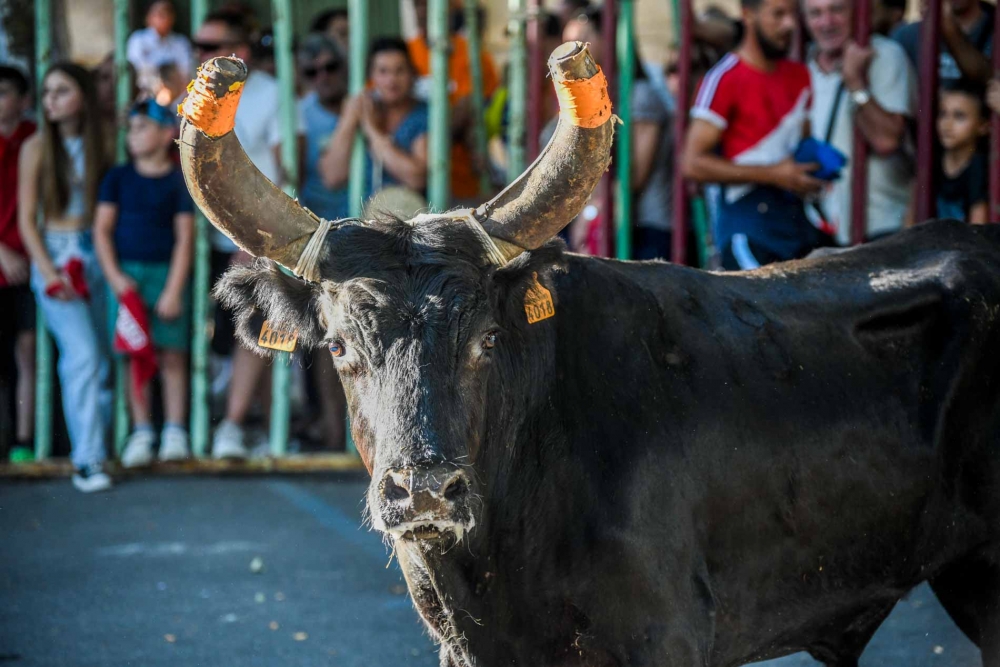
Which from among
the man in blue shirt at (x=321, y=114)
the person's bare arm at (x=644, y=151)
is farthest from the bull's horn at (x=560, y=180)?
the man in blue shirt at (x=321, y=114)

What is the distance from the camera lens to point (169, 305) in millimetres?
8969

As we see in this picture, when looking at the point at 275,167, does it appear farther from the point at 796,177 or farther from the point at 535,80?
the point at 796,177

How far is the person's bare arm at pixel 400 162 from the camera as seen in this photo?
354 inches

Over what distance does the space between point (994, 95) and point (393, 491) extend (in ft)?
16.2

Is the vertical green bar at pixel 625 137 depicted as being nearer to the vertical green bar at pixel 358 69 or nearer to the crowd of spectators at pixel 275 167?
the crowd of spectators at pixel 275 167

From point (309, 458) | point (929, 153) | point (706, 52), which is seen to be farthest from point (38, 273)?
point (929, 153)

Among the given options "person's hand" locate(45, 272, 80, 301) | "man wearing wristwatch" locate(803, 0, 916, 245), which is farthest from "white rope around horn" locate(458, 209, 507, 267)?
"person's hand" locate(45, 272, 80, 301)

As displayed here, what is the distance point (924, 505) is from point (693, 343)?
97 centimetres

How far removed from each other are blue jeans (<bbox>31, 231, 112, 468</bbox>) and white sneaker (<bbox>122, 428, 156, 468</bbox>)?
17cm

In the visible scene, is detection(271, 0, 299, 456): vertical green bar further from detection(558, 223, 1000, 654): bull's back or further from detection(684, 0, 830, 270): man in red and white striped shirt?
detection(558, 223, 1000, 654): bull's back

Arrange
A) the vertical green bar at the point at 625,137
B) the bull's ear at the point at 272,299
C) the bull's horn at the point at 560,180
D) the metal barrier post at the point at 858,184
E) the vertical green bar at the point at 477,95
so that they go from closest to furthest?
1. the bull's horn at the point at 560,180
2. the bull's ear at the point at 272,299
3. the metal barrier post at the point at 858,184
4. the vertical green bar at the point at 625,137
5. the vertical green bar at the point at 477,95

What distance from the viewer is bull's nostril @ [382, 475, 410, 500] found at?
3.43 meters

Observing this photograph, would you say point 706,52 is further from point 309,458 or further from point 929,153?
point 309,458

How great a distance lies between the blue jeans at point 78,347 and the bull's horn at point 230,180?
16.9 ft
